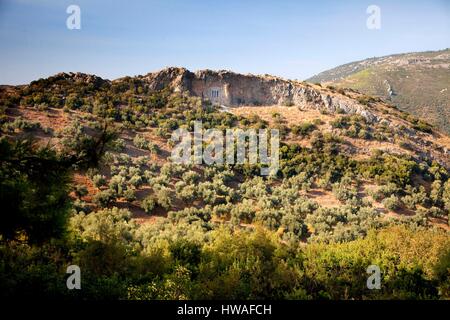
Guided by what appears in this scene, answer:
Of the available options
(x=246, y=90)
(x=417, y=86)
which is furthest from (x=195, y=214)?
(x=417, y=86)

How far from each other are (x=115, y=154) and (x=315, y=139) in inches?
808

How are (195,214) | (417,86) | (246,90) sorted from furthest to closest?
(417,86) < (246,90) < (195,214)

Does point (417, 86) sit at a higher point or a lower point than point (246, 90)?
higher

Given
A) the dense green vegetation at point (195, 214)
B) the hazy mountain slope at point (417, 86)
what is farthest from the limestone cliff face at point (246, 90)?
the hazy mountain slope at point (417, 86)

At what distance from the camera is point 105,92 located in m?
41.0

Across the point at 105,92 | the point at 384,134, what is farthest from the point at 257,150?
the point at 105,92

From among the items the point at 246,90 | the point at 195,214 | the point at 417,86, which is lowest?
the point at 195,214

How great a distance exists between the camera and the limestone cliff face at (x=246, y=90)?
151 ft

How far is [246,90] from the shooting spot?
160 feet

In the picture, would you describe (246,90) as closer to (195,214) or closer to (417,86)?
(195,214)

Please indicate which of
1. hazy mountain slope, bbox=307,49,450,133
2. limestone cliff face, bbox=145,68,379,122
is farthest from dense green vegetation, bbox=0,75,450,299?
hazy mountain slope, bbox=307,49,450,133

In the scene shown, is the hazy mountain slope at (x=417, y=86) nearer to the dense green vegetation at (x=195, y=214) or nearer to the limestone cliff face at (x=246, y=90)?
the limestone cliff face at (x=246, y=90)

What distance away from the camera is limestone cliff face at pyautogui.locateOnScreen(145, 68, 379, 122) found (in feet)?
151

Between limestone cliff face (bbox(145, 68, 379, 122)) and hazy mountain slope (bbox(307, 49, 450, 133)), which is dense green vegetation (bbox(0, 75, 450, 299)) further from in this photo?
hazy mountain slope (bbox(307, 49, 450, 133))
